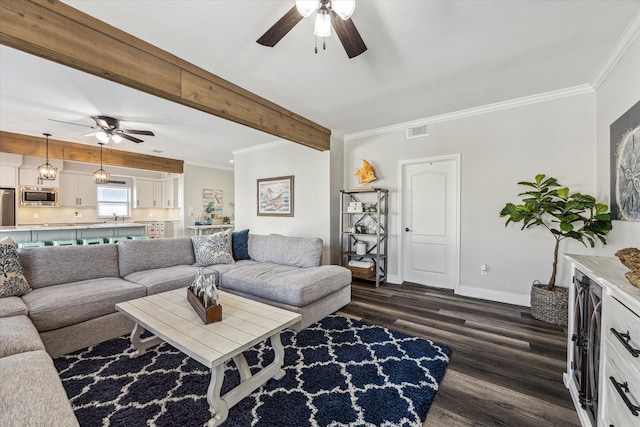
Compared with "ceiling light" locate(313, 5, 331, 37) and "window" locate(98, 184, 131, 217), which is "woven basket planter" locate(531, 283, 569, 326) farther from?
"window" locate(98, 184, 131, 217)

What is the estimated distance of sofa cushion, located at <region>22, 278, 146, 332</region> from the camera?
2.18 metres

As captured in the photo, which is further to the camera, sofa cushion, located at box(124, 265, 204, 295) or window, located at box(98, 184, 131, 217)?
window, located at box(98, 184, 131, 217)

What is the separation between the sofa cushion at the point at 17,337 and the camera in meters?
1.57

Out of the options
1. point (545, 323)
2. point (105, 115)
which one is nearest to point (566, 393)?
point (545, 323)

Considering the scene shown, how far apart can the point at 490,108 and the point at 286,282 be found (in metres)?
3.43

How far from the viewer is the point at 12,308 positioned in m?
2.10

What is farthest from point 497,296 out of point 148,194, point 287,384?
point 148,194

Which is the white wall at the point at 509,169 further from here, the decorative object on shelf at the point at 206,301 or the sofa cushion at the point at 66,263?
the sofa cushion at the point at 66,263

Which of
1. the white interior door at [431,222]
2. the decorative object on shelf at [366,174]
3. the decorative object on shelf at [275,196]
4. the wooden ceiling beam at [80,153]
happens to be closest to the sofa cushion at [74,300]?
the decorative object on shelf at [275,196]

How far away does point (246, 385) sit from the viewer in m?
1.77

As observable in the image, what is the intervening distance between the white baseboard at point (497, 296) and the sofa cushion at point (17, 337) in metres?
4.33

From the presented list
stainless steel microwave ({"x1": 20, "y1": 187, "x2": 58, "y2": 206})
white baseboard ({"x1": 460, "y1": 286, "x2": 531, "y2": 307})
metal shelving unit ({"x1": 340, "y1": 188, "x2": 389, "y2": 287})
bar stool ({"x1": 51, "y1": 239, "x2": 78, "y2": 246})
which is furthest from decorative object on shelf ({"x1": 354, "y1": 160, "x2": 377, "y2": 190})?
stainless steel microwave ({"x1": 20, "y1": 187, "x2": 58, "y2": 206})

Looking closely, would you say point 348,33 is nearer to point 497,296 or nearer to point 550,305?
point 550,305

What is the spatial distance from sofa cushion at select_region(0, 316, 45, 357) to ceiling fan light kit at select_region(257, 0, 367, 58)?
2386 millimetres
